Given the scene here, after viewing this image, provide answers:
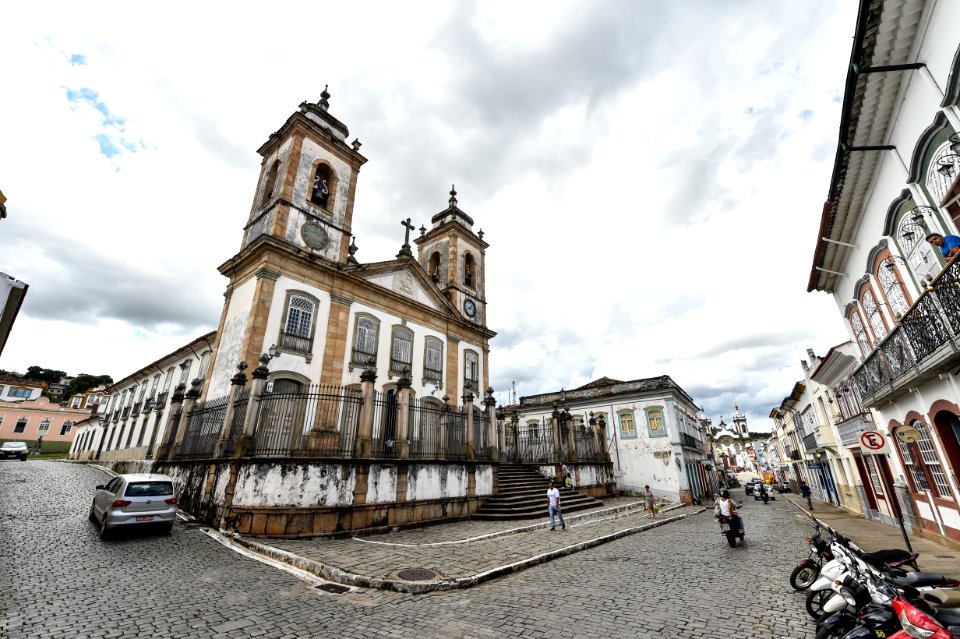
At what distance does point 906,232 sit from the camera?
7.62m

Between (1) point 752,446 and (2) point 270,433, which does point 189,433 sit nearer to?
(2) point 270,433

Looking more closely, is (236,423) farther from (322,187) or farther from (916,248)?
(916,248)

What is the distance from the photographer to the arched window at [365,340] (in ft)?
55.8

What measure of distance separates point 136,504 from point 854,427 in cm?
2172

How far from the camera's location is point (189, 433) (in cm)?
1268

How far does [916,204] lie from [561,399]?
78.8ft

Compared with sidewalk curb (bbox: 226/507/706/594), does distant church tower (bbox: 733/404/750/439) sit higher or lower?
higher

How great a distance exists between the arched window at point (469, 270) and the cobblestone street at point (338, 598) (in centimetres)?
1923

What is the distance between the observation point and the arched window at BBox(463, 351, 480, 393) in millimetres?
22188

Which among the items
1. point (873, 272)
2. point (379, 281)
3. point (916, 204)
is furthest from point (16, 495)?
point (873, 272)

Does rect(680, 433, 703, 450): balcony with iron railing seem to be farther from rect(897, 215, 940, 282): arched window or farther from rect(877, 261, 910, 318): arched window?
rect(897, 215, 940, 282): arched window

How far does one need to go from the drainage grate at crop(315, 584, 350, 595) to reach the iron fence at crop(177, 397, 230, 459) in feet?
21.0

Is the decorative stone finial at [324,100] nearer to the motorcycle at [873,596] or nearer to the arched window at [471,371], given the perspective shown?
the arched window at [471,371]

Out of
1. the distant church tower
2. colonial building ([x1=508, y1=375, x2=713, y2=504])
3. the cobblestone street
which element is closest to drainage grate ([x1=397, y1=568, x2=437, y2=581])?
the cobblestone street
